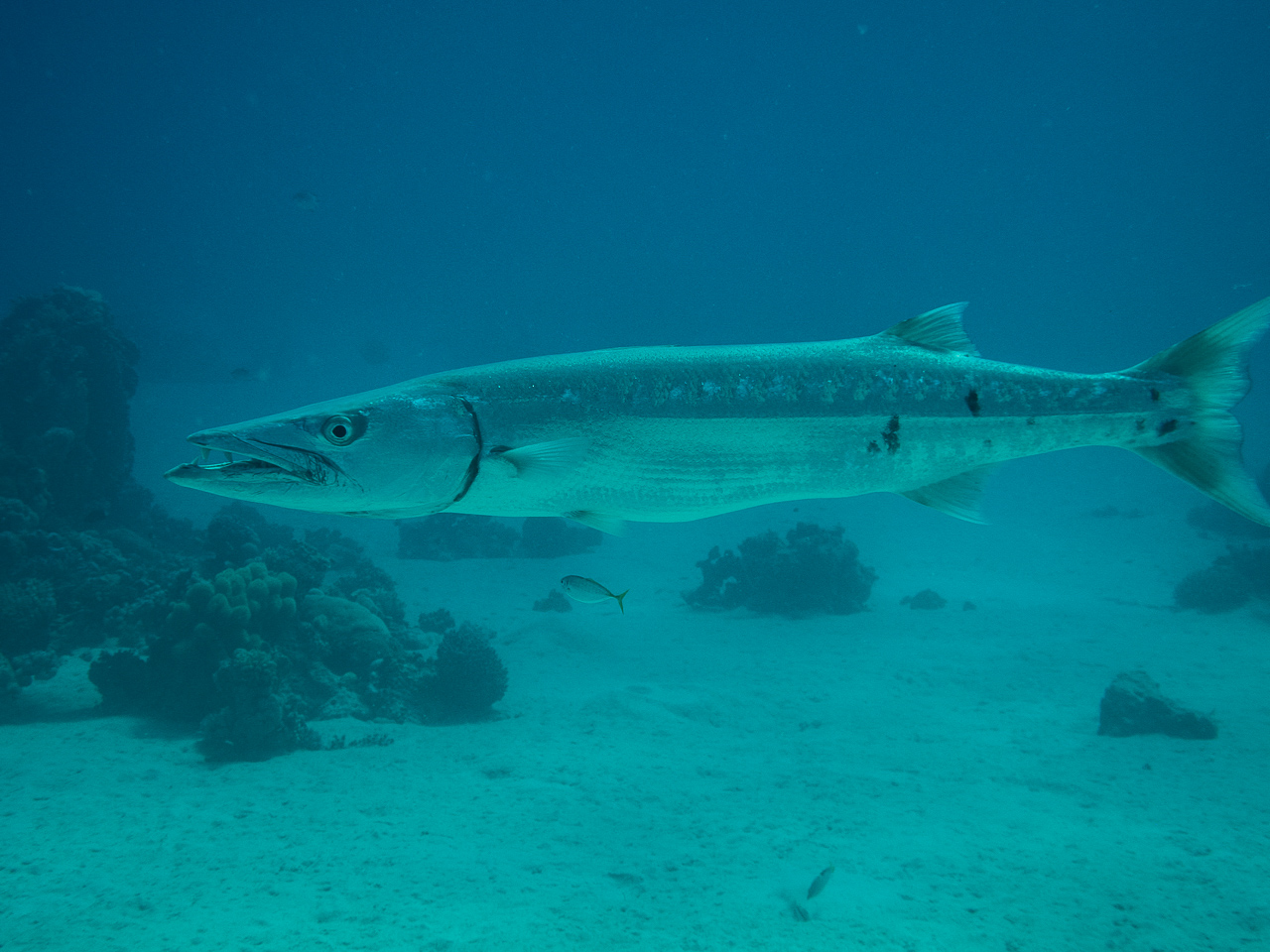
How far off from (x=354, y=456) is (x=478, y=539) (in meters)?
18.8

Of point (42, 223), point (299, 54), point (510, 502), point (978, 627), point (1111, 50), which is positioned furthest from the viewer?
point (1111, 50)

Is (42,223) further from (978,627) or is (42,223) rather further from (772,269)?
(772,269)

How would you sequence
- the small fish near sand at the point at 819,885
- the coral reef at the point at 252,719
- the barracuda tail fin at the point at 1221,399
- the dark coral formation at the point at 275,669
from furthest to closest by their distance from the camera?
the dark coral formation at the point at 275,669 → the coral reef at the point at 252,719 → the small fish near sand at the point at 819,885 → the barracuda tail fin at the point at 1221,399

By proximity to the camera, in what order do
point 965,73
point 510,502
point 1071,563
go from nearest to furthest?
point 510,502
point 1071,563
point 965,73

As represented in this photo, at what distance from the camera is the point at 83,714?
712 cm

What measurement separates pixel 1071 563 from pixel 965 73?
4472 centimetres

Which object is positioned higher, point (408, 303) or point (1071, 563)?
point (408, 303)

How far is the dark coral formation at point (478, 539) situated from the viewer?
758 inches

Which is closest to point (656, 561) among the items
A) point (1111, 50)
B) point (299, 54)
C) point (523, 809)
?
point (523, 809)

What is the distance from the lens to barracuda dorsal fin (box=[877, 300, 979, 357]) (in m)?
2.87

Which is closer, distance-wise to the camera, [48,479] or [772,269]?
[48,479]

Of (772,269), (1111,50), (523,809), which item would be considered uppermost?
(1111,50)

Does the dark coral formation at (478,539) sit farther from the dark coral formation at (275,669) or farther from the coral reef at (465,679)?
the coral reef at (465,679)

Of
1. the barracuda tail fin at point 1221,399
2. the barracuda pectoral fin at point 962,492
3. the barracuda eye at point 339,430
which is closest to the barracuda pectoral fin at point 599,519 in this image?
the barracuda eye at point 339,430
